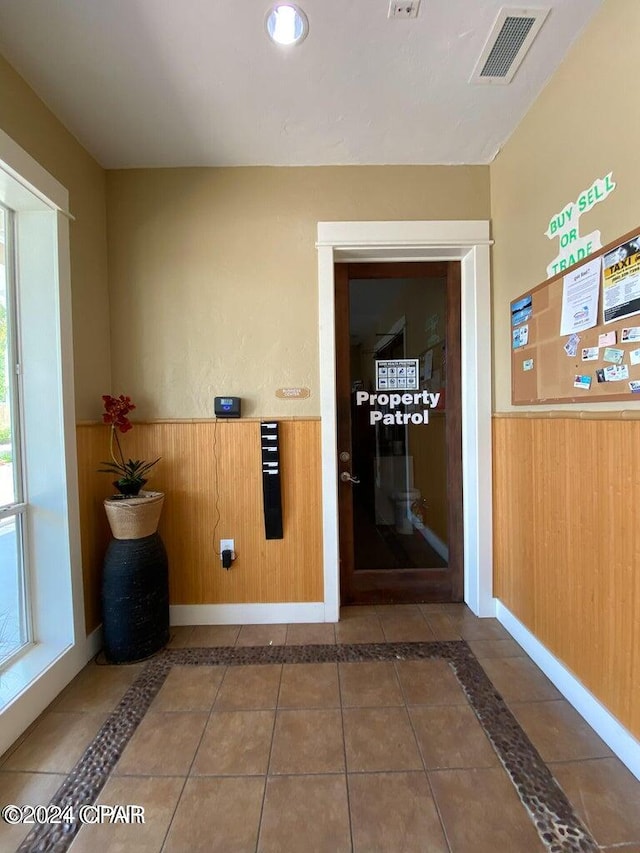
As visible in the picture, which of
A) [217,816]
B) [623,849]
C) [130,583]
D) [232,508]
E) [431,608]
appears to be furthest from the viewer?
[431,608]

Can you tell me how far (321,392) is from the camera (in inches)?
90.7

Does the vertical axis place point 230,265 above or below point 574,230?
above

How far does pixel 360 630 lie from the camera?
223 cm

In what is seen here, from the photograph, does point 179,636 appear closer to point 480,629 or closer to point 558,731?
point 480,629

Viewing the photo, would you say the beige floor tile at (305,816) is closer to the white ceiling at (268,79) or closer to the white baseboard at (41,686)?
the white baseboard at (41,686)

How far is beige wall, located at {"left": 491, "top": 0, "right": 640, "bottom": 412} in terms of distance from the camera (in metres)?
1.35

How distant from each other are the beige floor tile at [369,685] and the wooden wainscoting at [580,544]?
777mm

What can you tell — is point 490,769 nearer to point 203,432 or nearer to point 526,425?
point 526,425

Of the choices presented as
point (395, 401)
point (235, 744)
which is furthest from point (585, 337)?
point (235, 744)

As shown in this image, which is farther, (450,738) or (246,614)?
(246,614)

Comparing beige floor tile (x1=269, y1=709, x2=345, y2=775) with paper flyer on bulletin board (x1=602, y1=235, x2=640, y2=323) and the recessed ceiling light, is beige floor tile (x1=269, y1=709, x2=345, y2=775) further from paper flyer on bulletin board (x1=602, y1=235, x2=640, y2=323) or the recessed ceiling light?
the recessed ceiling light

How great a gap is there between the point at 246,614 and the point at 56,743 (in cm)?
103

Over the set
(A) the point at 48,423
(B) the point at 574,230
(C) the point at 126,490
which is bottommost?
(C) the point at 126,490

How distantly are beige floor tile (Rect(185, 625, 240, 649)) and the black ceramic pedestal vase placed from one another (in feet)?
0.78
